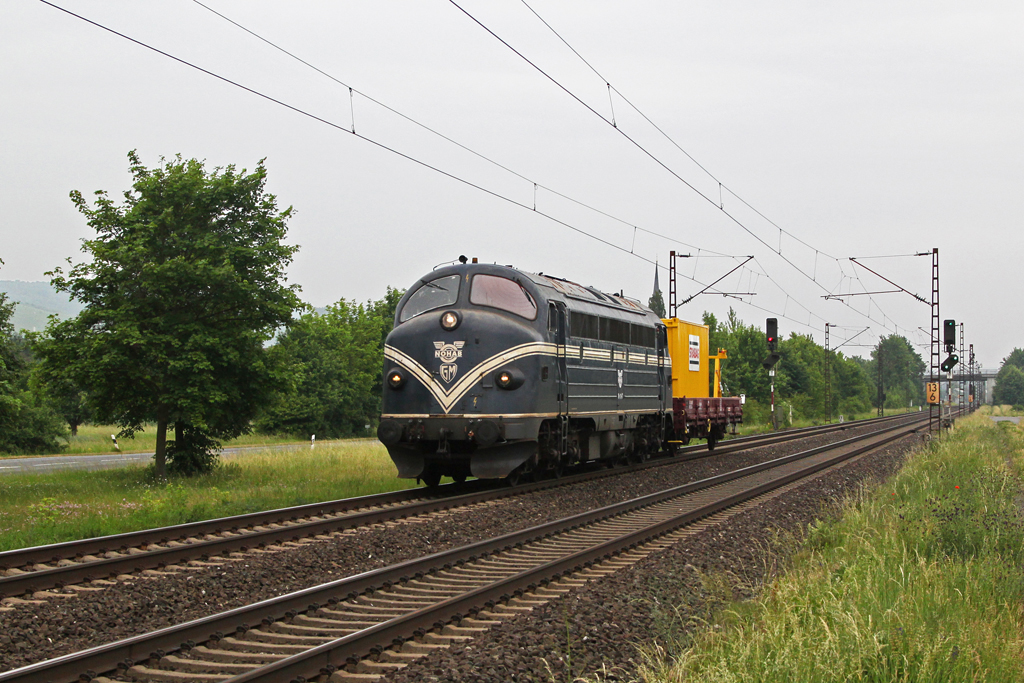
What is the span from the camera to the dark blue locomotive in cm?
1534

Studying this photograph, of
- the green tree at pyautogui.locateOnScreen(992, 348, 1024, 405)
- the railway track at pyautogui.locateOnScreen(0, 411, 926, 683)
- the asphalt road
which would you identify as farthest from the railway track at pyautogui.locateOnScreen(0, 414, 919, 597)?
Answer: the green tree at pyautogui.locateOnScreen(992, 348, 1024, 405)

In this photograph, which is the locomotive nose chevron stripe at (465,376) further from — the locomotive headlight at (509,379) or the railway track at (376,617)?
the railway track at (376,617)

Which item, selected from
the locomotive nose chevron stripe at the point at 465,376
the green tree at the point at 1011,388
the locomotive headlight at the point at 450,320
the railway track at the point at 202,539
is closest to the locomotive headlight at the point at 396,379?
the locomotive nose chevron stripe at the point at 465,376

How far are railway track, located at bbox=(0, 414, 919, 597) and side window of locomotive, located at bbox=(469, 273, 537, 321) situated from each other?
3.16 meters

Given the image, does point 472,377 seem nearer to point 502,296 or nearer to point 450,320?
point 450,320

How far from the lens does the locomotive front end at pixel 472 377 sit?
1530 centimetres

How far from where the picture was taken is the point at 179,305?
18969mm

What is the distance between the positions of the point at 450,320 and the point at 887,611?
34.6ft

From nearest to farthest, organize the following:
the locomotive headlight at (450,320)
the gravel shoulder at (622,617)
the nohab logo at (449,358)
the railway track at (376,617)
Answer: the railway track at (376,617) → the gravel shoulder at (622,617) → the nohab logo at (449,358) → the locomotive headlight at (450,320)

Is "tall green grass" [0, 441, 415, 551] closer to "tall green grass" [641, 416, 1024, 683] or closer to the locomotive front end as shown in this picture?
the locomotive front end

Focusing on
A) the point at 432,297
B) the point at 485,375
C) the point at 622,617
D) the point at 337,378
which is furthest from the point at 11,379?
the point at 337,378

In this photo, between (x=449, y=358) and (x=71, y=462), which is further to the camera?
(x=71, y=462)

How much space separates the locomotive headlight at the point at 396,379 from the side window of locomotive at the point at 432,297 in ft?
3.92

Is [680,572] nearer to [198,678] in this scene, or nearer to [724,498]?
[198,678]
